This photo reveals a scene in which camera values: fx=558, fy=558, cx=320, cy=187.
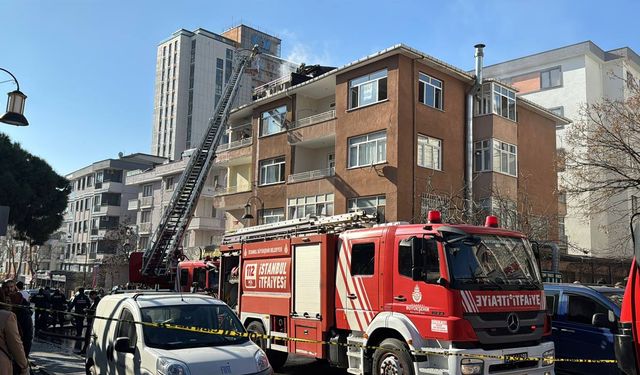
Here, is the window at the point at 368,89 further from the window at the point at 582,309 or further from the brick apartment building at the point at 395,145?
the window at the point at 582,309

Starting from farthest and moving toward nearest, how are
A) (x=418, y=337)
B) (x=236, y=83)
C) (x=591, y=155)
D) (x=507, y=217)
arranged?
1. (x=236, y=83)
2. (x=507, y=217)
3. (x=591, y=155)
4. (x=418, y=337)

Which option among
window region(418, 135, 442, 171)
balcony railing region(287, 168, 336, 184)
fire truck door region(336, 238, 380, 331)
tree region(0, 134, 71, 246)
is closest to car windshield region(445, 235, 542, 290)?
fire truck door region(336, 238, 380, 331)

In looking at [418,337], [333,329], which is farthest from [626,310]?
[333,329]

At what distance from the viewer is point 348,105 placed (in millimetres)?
25406

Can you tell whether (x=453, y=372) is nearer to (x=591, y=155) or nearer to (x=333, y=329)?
(x=333, y=329)

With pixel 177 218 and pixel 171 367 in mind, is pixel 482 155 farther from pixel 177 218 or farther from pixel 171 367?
pixel 171 367

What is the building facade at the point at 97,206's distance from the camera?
213 feet

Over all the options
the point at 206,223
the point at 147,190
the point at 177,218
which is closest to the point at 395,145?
the point at 177,218

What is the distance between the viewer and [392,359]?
328 inches

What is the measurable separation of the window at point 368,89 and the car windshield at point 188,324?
56.3ft

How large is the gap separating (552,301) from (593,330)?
0.93m

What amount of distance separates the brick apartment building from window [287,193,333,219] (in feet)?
0.16

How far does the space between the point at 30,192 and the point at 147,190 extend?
27177mm

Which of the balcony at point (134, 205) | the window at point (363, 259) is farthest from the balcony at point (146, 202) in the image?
the window at point (363, 259)
